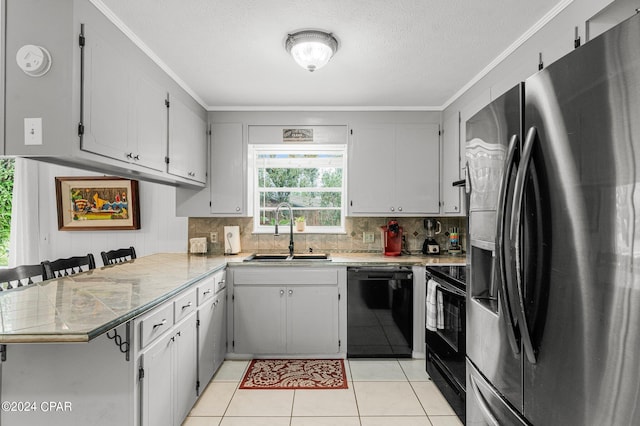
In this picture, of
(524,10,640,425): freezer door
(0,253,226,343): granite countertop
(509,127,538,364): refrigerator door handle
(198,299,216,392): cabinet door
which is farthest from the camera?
(198,299,216,392): cabinet door

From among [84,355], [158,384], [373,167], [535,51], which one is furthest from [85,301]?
[535,51]

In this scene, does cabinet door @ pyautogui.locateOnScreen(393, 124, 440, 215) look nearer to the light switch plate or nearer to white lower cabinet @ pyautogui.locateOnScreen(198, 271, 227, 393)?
white lower cabinet @ pyautogui.locateOnScreen(198, 271, 227, 393)

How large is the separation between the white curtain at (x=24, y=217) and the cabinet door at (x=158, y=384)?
3.25 meters

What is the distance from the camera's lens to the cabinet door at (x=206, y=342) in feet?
8.04

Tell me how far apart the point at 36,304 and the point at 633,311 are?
2.17 m

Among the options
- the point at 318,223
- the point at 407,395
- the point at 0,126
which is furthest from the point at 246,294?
the point at 0,126

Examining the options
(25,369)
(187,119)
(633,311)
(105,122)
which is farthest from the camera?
(187,119)

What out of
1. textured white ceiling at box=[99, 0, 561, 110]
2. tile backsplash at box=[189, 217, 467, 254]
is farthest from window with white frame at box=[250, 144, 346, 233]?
textured white ceiling at box=[99, 0, 561, 110]

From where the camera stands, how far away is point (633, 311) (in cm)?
69

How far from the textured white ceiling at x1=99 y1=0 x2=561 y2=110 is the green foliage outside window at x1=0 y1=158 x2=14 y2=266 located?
9.38 ft

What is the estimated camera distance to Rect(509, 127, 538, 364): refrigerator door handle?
0.97 m

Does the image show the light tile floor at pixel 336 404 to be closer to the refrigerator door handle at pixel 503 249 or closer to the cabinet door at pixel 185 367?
the cabinet door at pixel 185 367

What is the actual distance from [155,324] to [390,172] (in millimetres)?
2575

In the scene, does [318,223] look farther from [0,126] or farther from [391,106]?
[0,126]
